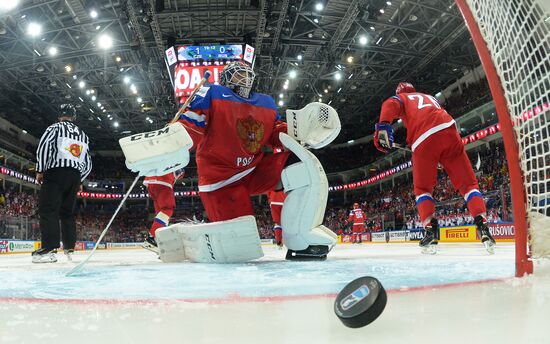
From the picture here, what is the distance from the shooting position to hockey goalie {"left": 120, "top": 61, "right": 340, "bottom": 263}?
255cm

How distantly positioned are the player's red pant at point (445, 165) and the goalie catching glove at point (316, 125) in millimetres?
1089

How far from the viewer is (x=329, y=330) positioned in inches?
30.0

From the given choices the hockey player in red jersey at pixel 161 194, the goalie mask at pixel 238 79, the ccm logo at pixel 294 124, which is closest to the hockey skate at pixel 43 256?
the hockey player in red jersey at pixel 161 194

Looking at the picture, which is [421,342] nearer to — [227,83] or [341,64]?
[227,83]

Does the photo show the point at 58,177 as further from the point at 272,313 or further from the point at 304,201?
the point at 272,313

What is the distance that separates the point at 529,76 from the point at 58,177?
3694 mm

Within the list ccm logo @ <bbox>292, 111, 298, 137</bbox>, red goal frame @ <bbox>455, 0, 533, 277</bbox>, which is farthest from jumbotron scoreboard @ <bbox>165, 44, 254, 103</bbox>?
red goal frame @ <bbox>455, 0, 533, 277</bbox>

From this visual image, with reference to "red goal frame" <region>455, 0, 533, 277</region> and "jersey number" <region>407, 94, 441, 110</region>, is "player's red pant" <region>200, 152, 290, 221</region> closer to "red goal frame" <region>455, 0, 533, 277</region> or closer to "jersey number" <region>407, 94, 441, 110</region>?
"jersey number" <region>407, 94, 441, 110</region>

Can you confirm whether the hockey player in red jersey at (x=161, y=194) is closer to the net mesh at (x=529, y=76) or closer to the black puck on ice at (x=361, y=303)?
the net mesh at (x=529, y=76)

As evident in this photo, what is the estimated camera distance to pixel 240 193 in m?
2.98

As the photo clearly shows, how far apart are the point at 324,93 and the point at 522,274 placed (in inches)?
776

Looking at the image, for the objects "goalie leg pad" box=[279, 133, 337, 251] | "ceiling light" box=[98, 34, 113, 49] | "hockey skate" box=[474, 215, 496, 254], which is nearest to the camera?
"goalie leg pad" box=[279, 133, 337, 251]

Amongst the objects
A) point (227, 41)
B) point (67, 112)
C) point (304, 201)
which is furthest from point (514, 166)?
point (227, 41)

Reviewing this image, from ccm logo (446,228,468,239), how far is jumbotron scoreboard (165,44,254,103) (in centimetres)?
750
